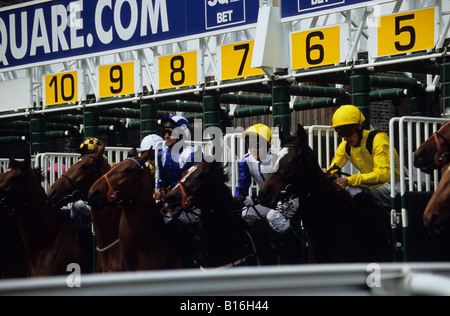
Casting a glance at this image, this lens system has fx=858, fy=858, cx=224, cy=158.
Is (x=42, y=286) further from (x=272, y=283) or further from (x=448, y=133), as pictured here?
(x=448, y=133)

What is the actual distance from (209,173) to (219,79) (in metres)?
6.14

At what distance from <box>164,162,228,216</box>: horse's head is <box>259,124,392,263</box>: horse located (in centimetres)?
63

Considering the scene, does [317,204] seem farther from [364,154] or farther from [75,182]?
[75,182]

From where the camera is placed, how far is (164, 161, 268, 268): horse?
Result: 6.88 metres

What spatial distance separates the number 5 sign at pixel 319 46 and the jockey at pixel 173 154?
352 cm

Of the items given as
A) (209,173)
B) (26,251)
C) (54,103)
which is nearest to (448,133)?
(209,173)

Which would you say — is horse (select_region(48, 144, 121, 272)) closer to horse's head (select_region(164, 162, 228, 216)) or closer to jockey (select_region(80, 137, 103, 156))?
jockey (select_region(80, 137, 103, 156))

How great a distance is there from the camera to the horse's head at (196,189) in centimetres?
692

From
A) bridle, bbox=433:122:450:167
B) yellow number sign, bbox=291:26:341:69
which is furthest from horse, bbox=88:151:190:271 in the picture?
yellow number sign, bbox=291:26:341:69

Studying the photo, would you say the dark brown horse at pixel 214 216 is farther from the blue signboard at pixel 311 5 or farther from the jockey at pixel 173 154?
the blue signboard at pixel 311 5

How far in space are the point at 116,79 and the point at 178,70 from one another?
1.47 m

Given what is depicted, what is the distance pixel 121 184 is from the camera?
25.1 ft

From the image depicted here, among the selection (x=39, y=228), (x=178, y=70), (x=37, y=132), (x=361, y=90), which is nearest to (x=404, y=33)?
(x=361, y=90)

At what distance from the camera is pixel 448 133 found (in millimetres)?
6312
